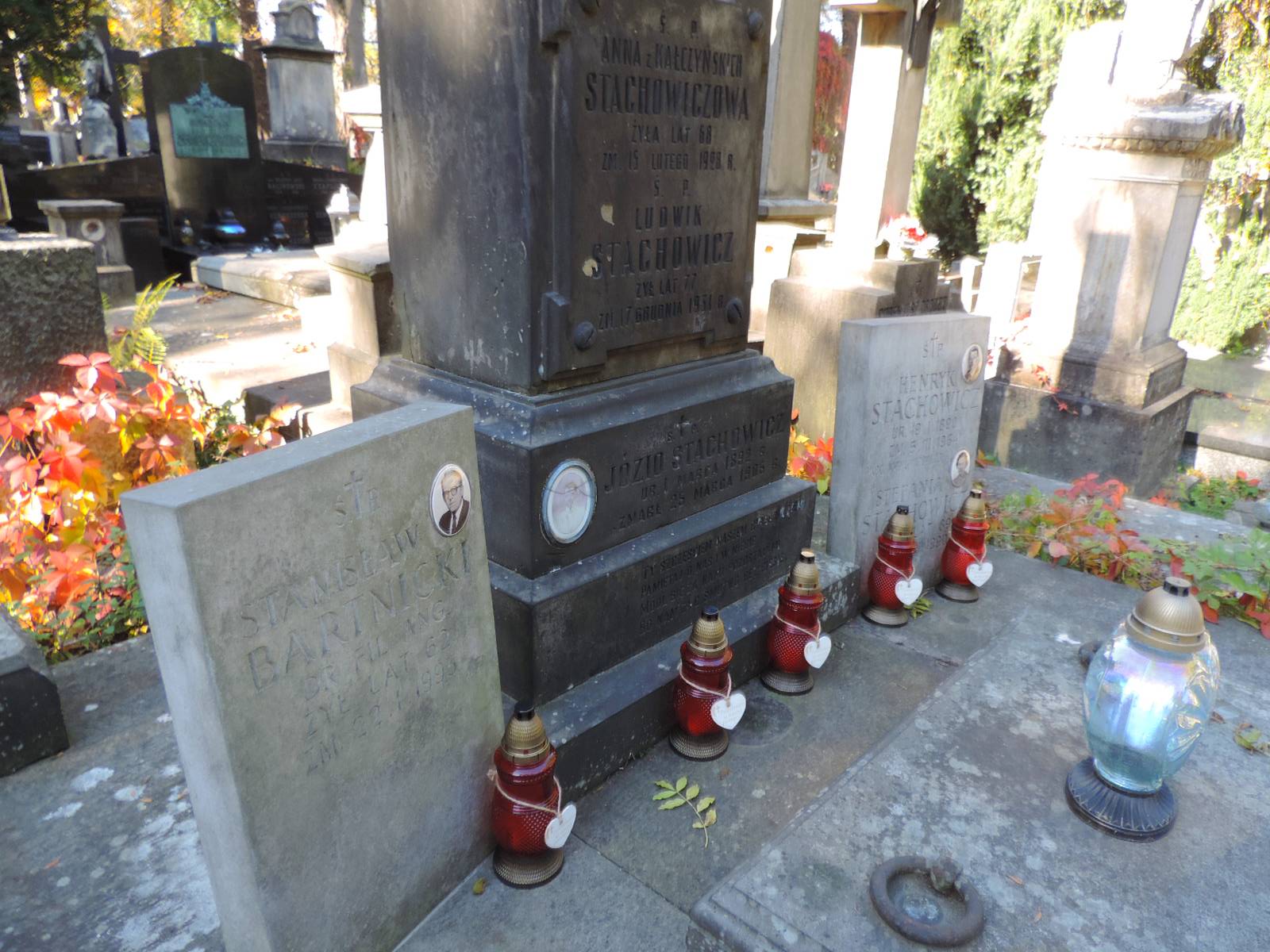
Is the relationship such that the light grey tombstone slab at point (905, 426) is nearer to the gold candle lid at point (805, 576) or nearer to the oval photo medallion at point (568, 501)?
the gold candle lid at point (805, 576)

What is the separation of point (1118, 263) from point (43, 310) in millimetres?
6316

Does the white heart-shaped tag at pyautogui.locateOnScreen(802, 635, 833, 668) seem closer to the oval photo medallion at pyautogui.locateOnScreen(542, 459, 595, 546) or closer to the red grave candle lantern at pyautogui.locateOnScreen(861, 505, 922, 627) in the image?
the red grave candle lantern at pyautogui.locateOnScreen(861, 505, 922, 627)

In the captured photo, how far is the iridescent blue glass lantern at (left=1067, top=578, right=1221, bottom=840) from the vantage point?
198cm

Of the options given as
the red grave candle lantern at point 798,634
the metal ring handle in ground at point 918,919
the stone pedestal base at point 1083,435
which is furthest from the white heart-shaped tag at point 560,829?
the stone pedestal base at point 1083,435

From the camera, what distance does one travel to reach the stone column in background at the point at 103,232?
26.5 ft

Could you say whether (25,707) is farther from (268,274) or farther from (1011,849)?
(268,274)

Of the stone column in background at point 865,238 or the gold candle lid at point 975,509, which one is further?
the stone column in background at point 865,238

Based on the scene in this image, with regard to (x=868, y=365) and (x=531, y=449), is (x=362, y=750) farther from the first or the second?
(x=868, y=365)

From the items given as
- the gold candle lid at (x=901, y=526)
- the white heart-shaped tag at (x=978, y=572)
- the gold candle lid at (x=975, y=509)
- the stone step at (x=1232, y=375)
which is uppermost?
the gold candle lid at (x=901, y=526)

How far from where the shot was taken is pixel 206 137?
444 inches

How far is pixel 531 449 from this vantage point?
2350 mm

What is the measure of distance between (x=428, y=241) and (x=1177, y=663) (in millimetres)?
2297

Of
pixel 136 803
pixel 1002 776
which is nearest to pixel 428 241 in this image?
pixel 136 803

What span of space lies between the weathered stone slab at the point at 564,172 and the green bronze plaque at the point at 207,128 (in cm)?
1031
